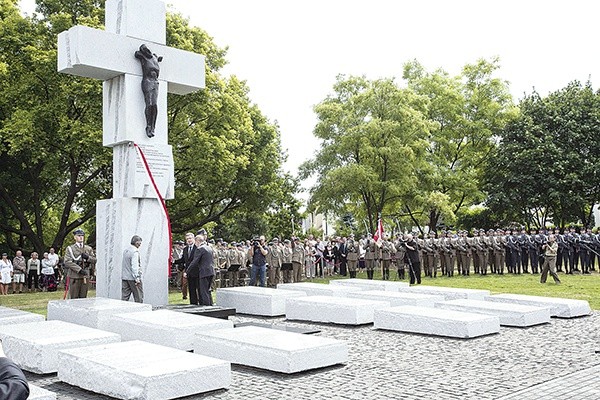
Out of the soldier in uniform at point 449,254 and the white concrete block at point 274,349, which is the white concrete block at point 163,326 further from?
the soldier in uniform at point 449,254

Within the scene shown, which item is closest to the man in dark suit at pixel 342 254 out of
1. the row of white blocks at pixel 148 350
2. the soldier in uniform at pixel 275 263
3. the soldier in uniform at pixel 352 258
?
Answer: the soldier in uniform at pixel 352 258

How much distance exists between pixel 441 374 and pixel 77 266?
858 centimetres

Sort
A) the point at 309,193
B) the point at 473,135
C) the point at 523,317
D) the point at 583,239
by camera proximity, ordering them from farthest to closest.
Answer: the point at 473,135 < the point at 309,193 < the point at 583,239 < the point at 523,317

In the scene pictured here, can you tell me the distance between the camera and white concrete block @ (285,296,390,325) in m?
11.0

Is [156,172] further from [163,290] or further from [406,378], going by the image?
[406,378]

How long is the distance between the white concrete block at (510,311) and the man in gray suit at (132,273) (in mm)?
5674

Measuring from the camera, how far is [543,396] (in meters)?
5.96

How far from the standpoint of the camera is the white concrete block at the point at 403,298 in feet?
39.4

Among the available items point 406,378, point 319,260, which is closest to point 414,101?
point 319,260

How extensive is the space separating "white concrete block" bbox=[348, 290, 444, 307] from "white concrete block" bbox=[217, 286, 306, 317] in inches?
53.9

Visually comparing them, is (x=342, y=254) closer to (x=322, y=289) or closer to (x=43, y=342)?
(x=322, y=289)

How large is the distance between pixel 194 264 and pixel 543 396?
821 cm

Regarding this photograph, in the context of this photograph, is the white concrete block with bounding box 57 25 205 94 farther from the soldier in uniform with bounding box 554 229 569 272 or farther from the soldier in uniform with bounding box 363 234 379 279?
the soldier in uniform with bounding box 554 229 569 272

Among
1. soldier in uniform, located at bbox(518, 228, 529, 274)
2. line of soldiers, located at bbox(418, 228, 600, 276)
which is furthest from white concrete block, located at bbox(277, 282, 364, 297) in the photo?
soldier in uniform, located at bbox(518, 228, 529, 274)
